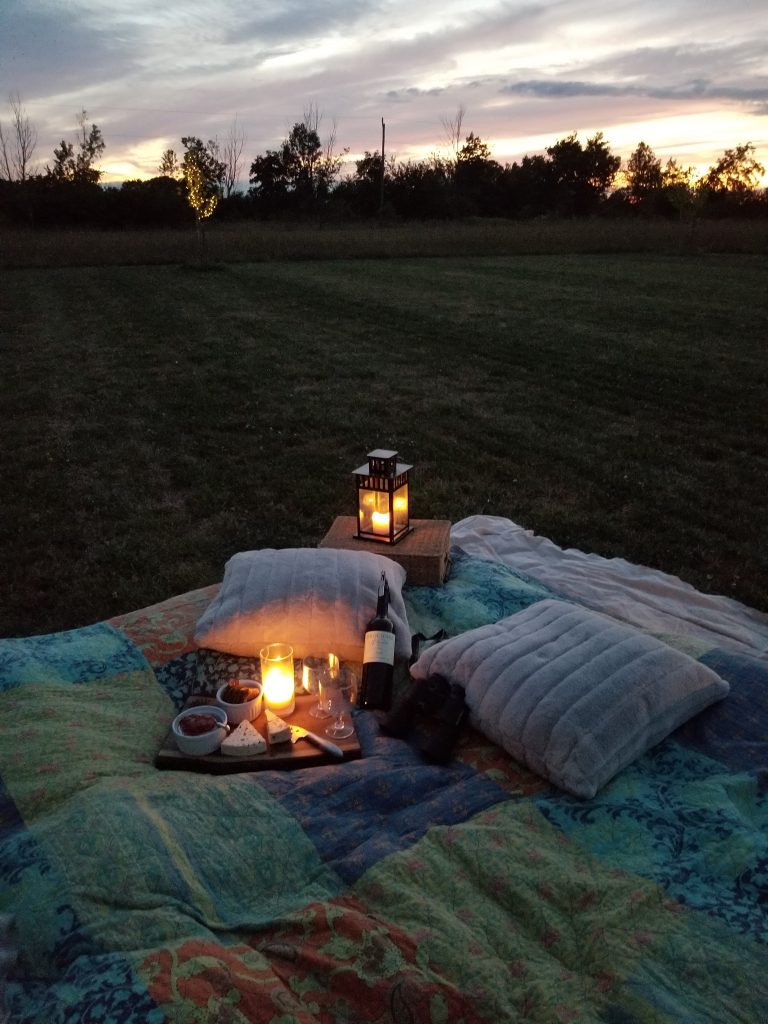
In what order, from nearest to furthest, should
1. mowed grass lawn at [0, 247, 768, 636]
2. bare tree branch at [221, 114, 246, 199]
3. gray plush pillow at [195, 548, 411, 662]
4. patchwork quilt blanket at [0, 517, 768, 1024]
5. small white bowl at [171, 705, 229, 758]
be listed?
patchwork quilt blanket at [0, 517, 768, 1024]
small white bowl at [171, 705, 229, 758]
gray plush pillow at [195, 548, 411, 662]
mowed grass lawn at [0, 247, 768, 636]
bare tree branch at [221, 114, 246, 199]

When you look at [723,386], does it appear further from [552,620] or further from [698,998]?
[698,998]

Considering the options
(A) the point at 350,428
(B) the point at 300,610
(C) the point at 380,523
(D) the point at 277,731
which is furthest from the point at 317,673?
(A) the point at 350,428

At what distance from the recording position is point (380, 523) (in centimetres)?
339

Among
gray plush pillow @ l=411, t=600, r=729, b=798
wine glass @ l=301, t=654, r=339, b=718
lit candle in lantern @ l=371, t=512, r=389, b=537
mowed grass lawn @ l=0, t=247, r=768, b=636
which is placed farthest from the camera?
mowed grass lawn @ l=0, t=247, r=768, b=636

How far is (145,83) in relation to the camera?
20062 millimetres

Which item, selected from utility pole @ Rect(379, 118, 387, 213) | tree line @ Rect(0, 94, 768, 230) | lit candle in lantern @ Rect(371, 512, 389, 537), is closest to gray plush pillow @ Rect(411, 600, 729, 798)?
lit candle in lantern @ Rect(371, 512, 389, 537)

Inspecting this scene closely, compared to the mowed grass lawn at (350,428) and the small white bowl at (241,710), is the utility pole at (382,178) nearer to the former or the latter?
the mowed grass lawn at (350,428)

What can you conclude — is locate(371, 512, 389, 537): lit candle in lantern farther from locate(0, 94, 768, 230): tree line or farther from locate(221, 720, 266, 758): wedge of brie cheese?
locate(0, 94, 768, 230): tree line

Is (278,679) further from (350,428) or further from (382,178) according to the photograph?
(382,178)

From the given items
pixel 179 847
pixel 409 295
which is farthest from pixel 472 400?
pixel 409 295

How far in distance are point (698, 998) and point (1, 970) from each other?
1327 millimetres

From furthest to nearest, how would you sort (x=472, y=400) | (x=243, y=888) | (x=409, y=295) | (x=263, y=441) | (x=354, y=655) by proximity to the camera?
(x=409, y=295), (x=472, y=400), (x=263, y=441), (x=354, y=655), (x=243, y=888)

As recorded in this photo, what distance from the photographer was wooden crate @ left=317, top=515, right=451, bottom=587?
10.6 feet

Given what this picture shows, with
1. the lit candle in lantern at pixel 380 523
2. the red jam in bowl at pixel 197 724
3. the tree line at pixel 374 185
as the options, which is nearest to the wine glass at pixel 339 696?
the red jam in bowl at pixel 197 724
